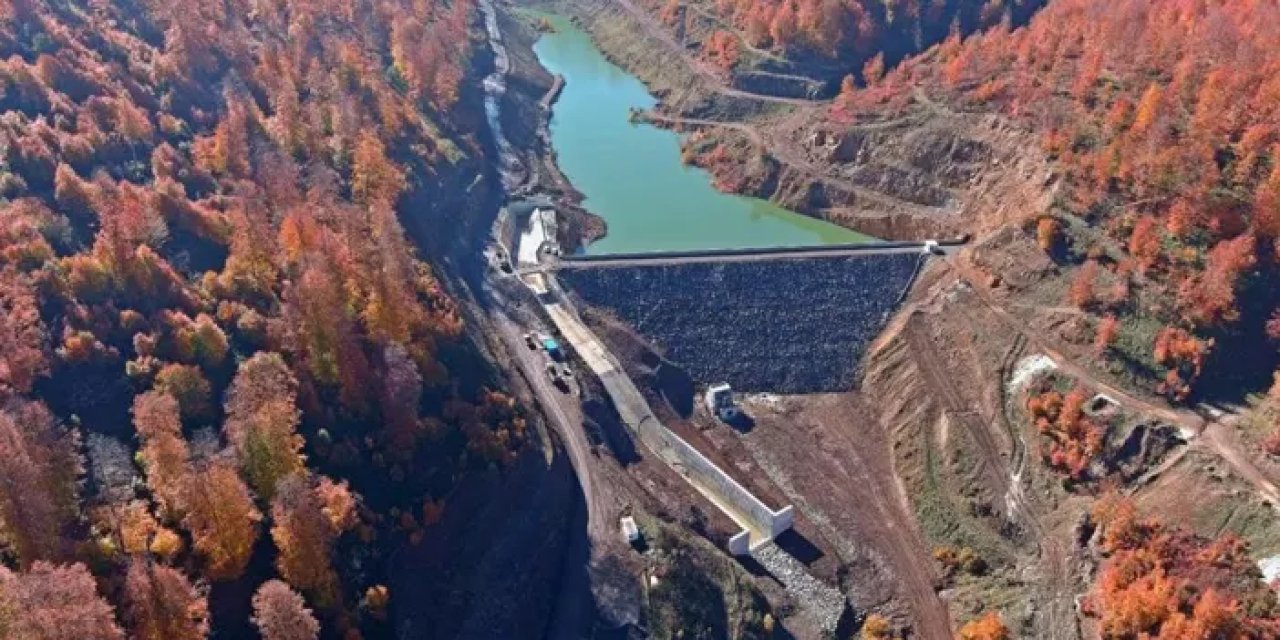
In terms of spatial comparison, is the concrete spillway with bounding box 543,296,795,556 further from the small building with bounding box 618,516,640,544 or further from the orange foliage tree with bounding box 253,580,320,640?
the orange foliage tree with bounding box 253,580,320,640

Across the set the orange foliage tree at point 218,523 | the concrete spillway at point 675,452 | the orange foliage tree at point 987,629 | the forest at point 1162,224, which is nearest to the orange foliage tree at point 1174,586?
the forest at point 1162,224

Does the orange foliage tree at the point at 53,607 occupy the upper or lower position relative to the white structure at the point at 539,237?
upper

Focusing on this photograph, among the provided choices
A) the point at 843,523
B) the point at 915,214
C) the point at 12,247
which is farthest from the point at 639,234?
the point at 12,247

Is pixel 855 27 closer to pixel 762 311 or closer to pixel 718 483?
pixel 762 311

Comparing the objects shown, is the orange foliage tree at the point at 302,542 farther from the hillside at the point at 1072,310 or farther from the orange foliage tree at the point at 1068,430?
the orange foliage tree at the point at 1068,430

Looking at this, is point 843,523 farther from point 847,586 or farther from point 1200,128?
point 1200,128

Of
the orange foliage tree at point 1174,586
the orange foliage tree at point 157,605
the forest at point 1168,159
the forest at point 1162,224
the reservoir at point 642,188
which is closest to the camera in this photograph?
the orange foliage tree at point 157,605

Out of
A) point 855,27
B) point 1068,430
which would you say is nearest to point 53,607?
point 1068,430
